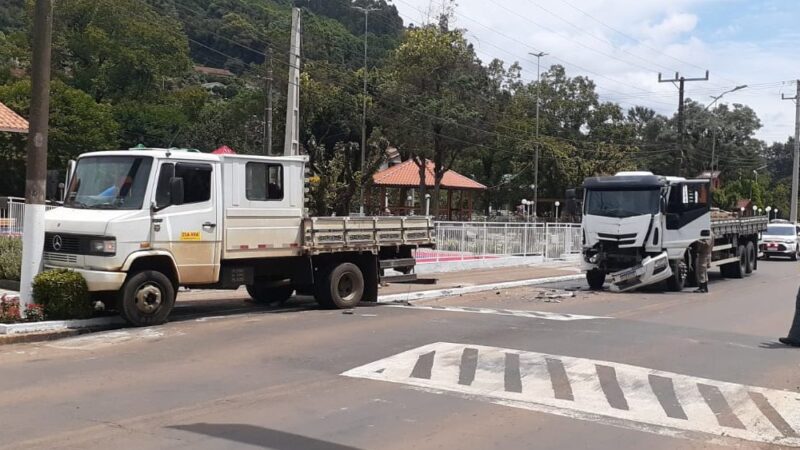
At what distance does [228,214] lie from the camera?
504 inches

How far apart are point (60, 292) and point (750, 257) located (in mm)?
22886

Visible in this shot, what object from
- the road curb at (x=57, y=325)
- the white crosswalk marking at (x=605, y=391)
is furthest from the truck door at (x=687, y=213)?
the road curb at (x=57, y=325)

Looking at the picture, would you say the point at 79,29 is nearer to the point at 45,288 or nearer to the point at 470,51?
the point at 470,51

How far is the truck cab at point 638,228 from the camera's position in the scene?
19.4 meters

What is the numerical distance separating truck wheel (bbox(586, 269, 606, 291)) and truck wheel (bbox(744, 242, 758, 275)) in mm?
8444

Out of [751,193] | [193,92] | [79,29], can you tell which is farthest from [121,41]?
[751,193]

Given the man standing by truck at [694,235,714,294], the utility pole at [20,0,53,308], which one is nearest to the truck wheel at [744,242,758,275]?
the man standing by truck at [694,235,714,294]

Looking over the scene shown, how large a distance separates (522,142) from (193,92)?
33.9m

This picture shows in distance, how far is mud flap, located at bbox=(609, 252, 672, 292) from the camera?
757 inches

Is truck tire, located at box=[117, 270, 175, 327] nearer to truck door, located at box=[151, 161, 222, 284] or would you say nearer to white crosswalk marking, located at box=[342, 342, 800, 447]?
truck door, located at box=[151, 161, 222, 284]

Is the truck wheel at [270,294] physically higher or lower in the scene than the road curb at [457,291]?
higher

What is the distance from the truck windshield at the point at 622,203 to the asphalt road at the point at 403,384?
6.03m

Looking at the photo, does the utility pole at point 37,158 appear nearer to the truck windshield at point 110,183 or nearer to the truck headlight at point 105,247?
the truck windshield at point 110,183

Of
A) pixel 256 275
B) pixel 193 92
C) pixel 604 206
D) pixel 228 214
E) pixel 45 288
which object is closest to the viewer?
pixel 45 288
